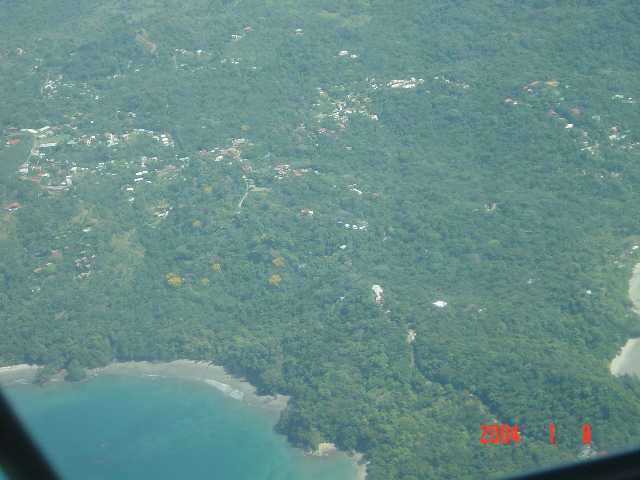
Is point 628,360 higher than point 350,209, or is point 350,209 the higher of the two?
point 628,360

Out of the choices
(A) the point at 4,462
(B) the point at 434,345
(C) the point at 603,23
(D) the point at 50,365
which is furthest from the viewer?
(C) the point at 603,23

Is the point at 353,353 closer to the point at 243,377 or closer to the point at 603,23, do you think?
the point at 243,377

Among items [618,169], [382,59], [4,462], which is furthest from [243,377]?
[382,59]

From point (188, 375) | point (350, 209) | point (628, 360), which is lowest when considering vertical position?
point (188, 375)

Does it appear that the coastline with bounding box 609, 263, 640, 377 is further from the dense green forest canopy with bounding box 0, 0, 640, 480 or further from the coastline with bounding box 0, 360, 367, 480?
the coastline with bounding box 0, 360, 367, 480

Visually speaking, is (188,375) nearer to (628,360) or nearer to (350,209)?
(350,209)

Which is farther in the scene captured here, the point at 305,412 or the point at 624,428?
the point at 305,412

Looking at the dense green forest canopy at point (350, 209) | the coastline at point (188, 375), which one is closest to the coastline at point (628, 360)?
the dense green forest canopy at point (350, 209)

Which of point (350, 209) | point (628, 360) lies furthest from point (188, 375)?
point (628, 360)
